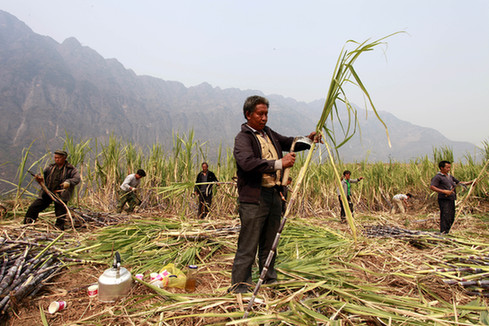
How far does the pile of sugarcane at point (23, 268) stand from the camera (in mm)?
1774

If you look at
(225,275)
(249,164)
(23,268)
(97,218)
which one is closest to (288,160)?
(249,164)

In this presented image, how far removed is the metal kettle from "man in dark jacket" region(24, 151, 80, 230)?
2424 mm

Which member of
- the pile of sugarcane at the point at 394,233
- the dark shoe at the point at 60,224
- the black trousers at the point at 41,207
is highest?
the pile of sugarcane at the point at 394,233

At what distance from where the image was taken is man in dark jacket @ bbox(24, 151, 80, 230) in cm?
372

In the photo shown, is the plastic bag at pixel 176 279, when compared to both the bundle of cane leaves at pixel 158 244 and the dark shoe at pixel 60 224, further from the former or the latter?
the dark shoe at pixel 60 224

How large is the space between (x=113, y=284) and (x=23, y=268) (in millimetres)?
1032

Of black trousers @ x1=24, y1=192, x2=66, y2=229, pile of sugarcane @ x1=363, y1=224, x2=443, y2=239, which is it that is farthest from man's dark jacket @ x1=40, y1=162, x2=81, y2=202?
pile of sugarcane @ x1=363, y1=224, x2=443, y2=239

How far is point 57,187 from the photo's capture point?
3.91 metres

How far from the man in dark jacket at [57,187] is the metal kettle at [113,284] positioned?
2.42 m

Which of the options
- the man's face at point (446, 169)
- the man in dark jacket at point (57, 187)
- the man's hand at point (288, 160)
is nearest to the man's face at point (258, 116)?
the man's hand at point (288, 160)

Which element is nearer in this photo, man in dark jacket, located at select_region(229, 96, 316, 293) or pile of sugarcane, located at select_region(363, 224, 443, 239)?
man in dark jacket, located at select_region(229, 96, 316, 293)

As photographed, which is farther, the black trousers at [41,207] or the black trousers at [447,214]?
the black trousers at [447,214]

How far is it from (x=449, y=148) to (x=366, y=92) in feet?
24.1

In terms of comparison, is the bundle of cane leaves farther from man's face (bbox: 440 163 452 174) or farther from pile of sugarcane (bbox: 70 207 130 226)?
man's face (bbox: 440 163 452 174)
